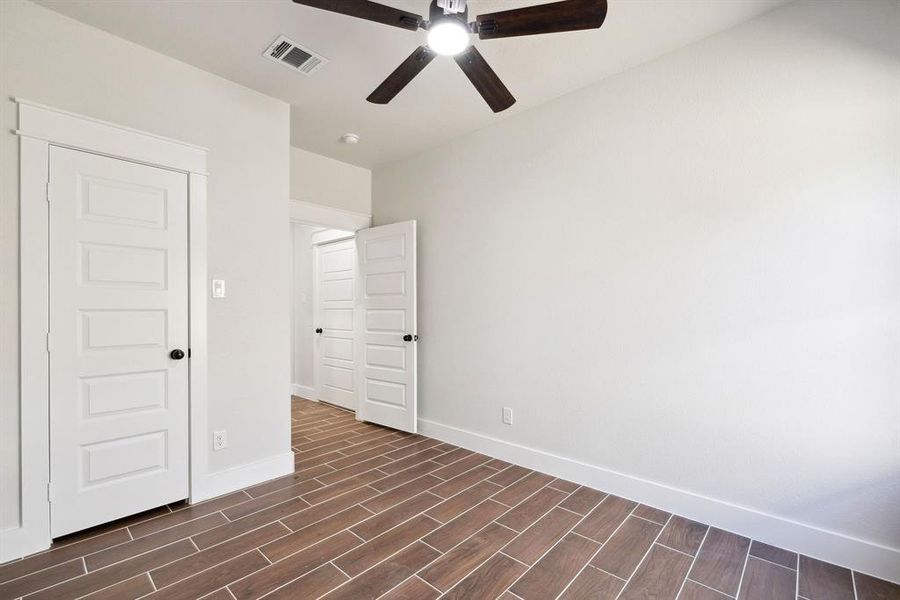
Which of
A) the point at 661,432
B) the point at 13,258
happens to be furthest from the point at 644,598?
the point at 13,258

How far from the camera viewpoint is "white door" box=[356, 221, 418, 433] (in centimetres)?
407

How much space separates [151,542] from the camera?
2.23 metres

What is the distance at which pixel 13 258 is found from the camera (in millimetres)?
2096

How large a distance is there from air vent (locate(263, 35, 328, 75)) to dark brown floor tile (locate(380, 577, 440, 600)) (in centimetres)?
301

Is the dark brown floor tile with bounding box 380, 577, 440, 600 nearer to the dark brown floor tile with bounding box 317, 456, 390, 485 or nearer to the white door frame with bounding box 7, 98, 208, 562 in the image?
the dark brown floor tile with bounding box 317, 456, 390, 485

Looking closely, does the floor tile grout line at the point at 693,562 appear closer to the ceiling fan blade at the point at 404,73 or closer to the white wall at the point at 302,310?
the ceiling fan blade at the point at 404,73

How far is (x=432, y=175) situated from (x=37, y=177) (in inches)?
112

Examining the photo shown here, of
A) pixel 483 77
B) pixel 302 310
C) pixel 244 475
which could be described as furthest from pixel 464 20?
pixel 302 310

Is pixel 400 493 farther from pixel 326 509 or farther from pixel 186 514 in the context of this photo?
pixel 186 514

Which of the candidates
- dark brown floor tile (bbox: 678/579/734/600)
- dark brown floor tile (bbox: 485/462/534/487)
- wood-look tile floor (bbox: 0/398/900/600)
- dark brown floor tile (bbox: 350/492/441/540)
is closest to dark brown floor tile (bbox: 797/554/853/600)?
wood-look tile floor (bbox: 0/398/900/600)

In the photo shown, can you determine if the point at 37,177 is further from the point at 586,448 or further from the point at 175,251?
the point at 586,448

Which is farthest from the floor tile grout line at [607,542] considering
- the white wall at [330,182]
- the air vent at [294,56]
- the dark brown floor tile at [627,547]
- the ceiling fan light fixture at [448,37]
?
the white wall at [330,182]

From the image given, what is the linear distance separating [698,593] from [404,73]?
2.81 metres

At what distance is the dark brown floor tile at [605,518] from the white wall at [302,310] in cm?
423
